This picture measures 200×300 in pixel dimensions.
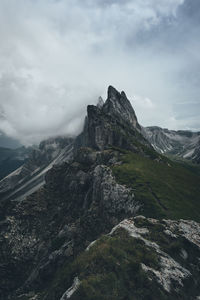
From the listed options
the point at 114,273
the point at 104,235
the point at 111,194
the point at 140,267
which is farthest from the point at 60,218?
the point at 140,267

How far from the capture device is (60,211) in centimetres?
8969

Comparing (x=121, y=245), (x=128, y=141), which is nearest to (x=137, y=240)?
(x=121, y=245)

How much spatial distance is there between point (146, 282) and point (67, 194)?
75.1 m

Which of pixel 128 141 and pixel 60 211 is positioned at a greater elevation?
pixel 128 141

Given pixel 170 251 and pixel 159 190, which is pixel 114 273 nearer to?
pixel 170 251

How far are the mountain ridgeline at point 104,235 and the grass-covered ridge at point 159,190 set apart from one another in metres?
0.29

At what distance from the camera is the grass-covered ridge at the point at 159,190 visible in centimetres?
5334

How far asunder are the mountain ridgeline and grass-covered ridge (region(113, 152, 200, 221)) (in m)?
0.29

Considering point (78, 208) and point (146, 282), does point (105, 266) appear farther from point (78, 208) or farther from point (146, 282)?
point (78, 208)

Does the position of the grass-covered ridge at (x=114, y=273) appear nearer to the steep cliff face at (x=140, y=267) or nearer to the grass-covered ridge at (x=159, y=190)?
the steep cliff face at (x=140, y=267)

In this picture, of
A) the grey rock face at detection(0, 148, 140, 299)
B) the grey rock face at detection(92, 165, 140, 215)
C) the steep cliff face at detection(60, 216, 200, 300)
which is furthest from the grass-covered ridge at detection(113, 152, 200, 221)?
the steep cliff face at detection(60, 216, 200, 300)

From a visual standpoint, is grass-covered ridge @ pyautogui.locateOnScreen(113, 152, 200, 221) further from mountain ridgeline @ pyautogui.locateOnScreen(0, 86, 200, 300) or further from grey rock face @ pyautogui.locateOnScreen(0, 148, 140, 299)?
grey rock face @ pyautogui.locateOnScreen(0, 148, 140, 299)

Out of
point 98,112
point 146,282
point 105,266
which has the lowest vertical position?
point 146,282

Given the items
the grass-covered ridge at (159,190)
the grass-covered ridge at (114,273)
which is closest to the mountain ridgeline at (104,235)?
the grass-covered ridge at (114,273)
